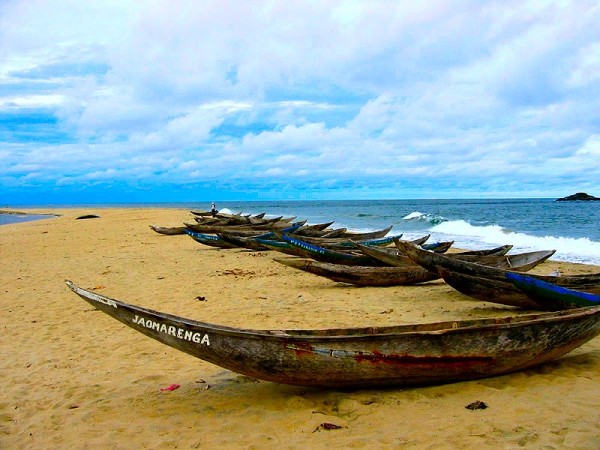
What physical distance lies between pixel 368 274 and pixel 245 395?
17.1ft

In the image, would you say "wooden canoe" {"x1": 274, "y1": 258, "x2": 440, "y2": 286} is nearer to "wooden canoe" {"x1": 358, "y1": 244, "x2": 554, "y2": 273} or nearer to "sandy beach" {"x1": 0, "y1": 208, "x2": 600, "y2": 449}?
"wooden canoe" {"x1": 358, "y1": 244, "x2": 554, "y2": 273}

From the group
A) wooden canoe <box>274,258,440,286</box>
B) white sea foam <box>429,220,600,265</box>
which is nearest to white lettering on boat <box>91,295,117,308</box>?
wooden canoe <box>274,258,440,286</box>

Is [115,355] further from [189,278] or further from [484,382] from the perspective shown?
[189,278]

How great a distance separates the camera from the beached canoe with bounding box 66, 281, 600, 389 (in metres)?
3.73

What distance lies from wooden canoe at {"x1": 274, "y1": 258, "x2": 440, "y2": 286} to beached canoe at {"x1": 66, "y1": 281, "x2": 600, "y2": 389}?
15.7 ft

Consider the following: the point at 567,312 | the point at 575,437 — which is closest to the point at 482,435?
the point at 575,437

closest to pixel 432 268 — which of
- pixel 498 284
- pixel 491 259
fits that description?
pixel 498 284

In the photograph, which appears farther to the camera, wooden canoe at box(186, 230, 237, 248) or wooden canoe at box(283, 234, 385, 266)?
wooden canoe at box(186, 230, 237, 248)

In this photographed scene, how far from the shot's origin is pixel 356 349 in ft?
12.4

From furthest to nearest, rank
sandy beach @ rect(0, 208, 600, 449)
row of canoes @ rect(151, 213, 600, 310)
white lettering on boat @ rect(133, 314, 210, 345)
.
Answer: row of canoes @ rect(151, 213, 600, 310) → white lettering on boat @ rect(133, 314, 210, 345) → sandy beach @ rect(0, 208, 600, 449)

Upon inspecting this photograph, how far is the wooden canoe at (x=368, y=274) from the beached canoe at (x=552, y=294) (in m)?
2.76

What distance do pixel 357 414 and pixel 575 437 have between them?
4.90 ft

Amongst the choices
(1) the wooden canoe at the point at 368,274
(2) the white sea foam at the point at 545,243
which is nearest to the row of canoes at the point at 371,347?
→ (1) the wooden canoe at the point at 368,274

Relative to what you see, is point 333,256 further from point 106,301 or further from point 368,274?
point 106,301
